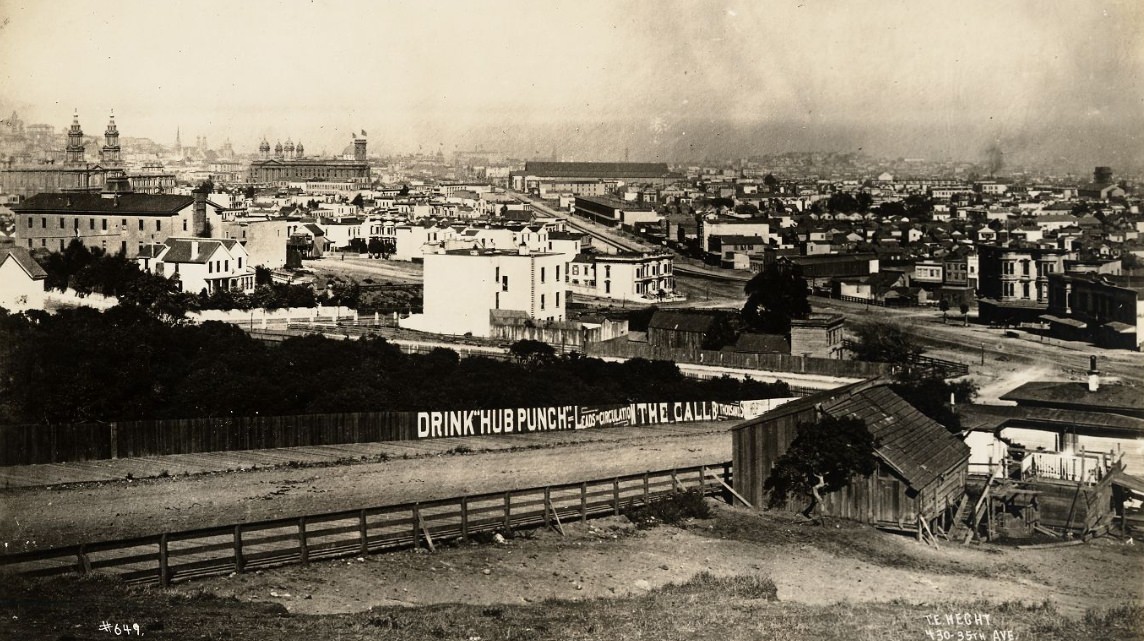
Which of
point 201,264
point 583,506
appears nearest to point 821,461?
point 583,506

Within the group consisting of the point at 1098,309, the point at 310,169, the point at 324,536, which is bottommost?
the point at 324,536

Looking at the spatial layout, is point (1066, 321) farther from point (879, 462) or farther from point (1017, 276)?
point (879, 462)

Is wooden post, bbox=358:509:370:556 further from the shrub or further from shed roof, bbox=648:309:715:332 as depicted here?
shed roof, bbox=648:309:715:332

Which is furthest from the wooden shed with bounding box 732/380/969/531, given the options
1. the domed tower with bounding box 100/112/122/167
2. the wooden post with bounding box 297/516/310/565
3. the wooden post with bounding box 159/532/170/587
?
the domed tower with bounding box 100/112/122/167

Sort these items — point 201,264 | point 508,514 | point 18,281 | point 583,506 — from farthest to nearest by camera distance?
1. point 201,264
2. point 18,281
3. point 583,506
4. point 508,514

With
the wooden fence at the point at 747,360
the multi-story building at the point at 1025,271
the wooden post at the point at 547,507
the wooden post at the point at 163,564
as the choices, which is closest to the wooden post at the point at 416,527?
the wooden post at the point at 547,507
